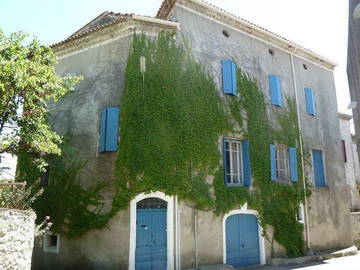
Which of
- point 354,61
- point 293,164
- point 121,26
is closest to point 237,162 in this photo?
point 293,164

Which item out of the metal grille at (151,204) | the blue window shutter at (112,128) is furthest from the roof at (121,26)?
the metal grille at (151,204)

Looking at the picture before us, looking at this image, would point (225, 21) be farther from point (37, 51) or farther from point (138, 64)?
point (37, 51)

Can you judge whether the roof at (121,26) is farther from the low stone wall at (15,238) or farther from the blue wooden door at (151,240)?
the low stone wall at (15,238)

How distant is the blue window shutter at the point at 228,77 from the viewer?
12172 millimetres

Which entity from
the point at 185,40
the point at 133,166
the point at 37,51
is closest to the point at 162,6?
the point at 185,40

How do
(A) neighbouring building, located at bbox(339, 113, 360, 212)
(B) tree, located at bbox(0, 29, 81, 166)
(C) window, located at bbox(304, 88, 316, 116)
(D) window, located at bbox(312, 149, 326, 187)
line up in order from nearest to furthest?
(B) tree, located at bbox(0, 29, 81, 166), (D) window, located at bbox(312, 149, 326, 187), (C) window, located at bbox(304, 88, 316, 116), (A) neighbouring building, located at bbox(339, 113, 360, 212)

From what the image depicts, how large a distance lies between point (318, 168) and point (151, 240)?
9418 millimetres

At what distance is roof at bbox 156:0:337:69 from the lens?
1198 cm

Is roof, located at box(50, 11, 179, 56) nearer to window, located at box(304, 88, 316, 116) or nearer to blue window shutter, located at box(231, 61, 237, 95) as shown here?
blue window shutter, located at box(231, 61, 237, 95)

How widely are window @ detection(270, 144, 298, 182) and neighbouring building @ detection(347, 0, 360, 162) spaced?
981 cm

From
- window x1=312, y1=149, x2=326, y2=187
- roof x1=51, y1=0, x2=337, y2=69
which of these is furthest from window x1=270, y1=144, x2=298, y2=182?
roof x1=51, y1=0, x2=337, y2=69

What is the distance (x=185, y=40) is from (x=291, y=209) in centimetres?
810

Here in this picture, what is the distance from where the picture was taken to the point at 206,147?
1101 centimetres

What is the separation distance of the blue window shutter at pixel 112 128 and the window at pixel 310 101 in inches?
380
